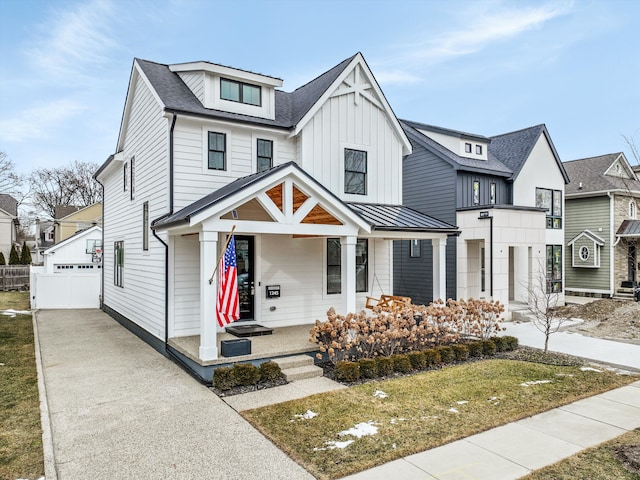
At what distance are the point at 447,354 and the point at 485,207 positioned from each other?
23.5 ft

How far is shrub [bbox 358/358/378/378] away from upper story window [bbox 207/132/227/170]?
571 centimetres

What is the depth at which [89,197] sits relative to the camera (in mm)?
49562

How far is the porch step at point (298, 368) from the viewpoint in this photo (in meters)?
7.77

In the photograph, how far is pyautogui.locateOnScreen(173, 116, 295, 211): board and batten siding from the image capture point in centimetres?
977

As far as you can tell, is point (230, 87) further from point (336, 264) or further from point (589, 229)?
point (589, 229)

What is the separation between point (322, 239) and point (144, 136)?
5.57 meters

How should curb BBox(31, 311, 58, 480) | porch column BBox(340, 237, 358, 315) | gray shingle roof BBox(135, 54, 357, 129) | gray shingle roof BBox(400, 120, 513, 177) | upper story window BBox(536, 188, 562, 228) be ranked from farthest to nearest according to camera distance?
upper story window BBox(536, 188, 562, 228) < gray shingle roof BBox(400, 120, 513, 177) < gray shingle roof BBox(135, 54, 357, 129) < porch column BBox(340, 237, 358, 315) < curb BBox(31, 311, 58, 480)

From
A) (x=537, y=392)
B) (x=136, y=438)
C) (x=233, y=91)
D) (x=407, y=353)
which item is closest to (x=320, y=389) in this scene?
(x=407, y=353)

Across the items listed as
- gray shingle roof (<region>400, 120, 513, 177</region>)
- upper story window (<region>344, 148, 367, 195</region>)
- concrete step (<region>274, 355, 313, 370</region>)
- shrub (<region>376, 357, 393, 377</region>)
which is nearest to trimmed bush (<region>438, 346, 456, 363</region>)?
shrub (<region>376, 357, 393, 377</region>)

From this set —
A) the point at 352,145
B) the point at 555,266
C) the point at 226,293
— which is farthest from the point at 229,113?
the point at 555,266

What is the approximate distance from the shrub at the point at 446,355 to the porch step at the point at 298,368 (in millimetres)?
2766

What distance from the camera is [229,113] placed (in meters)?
10.7

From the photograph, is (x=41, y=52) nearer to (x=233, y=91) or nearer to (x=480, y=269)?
(x=233, y=91)

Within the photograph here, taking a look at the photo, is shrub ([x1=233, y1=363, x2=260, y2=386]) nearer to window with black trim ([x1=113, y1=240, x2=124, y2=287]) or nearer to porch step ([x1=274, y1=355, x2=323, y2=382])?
porch step ([x1=274, y1=355, x2=323, y2=382])
